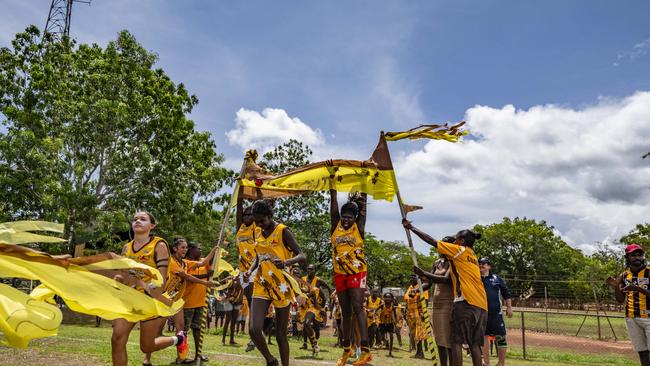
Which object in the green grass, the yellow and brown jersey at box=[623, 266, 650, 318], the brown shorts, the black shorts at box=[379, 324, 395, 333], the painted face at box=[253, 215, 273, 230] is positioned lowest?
the green grass

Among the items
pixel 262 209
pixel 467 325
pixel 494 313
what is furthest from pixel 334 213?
pixel 494 313

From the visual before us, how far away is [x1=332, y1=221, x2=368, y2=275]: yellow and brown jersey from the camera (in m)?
7.23

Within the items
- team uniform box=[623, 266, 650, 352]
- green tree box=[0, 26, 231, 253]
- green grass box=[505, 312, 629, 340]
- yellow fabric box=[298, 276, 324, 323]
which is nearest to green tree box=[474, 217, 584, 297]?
green grass box=[505, 312, 629, 340]

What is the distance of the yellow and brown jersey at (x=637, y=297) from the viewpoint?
8.02 metres

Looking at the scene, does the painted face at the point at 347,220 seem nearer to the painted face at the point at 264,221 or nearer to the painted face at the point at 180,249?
the painted face at the point at 264,221

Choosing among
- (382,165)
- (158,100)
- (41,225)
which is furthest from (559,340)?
(41,225)

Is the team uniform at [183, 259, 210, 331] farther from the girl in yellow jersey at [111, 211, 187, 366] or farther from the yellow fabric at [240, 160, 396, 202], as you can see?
the girl in yellow jersey at [111, 211, 187, 366]

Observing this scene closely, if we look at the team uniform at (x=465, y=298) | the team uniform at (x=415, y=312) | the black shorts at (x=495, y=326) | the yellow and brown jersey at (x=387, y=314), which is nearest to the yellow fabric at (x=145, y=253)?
the team uniform at (x=465, y=298)

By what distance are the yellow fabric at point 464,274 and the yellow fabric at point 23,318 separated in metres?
5.24

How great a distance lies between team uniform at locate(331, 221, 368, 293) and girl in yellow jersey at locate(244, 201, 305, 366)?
0.75 metres

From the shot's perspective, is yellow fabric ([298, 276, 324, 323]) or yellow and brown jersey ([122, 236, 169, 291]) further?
yellow fabric ([298, 276, 324, 323])

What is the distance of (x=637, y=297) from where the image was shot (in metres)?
8.12

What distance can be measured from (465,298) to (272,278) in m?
2.44

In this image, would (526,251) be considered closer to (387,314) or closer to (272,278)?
(387,314)
